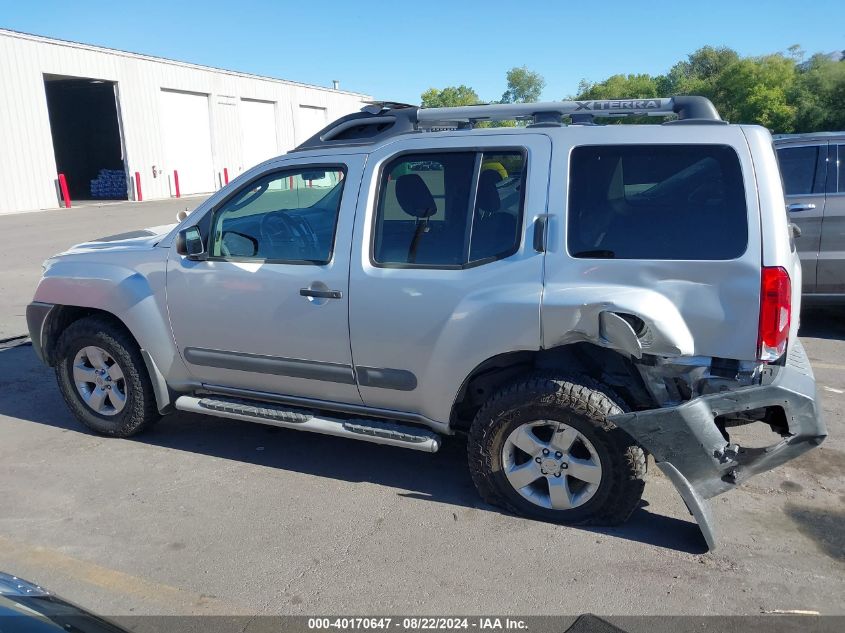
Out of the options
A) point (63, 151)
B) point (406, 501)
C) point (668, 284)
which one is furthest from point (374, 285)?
point (63, 151)

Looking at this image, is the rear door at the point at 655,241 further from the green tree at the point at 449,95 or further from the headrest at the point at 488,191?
the green tree at the point at 449,95

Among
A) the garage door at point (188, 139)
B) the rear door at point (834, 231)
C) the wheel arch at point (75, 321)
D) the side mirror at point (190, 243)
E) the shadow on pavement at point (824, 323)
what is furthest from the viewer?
the garage door at point (188, 139)

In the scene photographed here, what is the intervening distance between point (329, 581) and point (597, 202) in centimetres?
221

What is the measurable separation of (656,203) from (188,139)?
3098 cm

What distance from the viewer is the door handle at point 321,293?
3.89 meters

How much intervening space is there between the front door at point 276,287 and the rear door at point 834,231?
4972mm

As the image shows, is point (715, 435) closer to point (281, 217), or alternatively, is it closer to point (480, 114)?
point (480, 114)

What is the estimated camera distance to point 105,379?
15.6 feet

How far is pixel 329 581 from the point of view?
3.21 metres

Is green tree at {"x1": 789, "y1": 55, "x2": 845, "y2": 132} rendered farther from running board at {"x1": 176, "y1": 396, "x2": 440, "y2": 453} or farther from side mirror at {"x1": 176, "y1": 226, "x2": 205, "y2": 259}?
side mirror at {"x1": 176, "y1": 226, "x2": 205, "y2": 259}

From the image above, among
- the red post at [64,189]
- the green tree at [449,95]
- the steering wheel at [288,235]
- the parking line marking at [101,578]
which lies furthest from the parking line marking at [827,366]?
the green tree at [449,95]

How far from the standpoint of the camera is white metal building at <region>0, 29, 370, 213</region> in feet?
79.0

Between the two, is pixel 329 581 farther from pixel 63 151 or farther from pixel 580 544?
pixel 63 151

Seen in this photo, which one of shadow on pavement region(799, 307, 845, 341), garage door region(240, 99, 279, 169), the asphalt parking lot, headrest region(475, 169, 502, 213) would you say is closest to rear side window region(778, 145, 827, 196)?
shadow on pavement region(799, 307, 845, 341)
